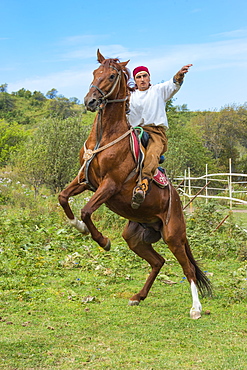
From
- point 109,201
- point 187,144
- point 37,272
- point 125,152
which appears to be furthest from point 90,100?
point 187,144

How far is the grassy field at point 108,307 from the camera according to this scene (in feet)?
15.1

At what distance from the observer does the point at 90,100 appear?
5312 millimetres

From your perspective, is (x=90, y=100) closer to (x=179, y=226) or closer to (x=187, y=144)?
(x=179, y=226)

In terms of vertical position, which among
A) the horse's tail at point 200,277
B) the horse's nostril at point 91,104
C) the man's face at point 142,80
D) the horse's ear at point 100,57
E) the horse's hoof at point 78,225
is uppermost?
the horse's ear at point 100,57

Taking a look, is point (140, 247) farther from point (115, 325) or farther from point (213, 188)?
point (213, 188)

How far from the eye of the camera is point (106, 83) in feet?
18.5

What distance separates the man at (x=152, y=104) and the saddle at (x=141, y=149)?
9 centimetres

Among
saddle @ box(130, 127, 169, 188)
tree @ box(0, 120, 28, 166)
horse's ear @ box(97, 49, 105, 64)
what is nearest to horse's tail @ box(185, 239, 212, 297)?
saddle @ box(130, 127, 169, 188)

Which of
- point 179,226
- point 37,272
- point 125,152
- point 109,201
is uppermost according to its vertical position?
point 125,152

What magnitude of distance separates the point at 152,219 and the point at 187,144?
31285mm

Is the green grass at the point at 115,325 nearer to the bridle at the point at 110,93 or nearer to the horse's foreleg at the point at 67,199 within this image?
the horse's foreleg at the point at 67,199

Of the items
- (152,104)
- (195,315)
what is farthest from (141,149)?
(195,315)

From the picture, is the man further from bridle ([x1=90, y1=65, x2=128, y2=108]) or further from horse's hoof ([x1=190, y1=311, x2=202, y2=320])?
horse's hoof ([x1=190, y1=311, x2=202, y2=320])

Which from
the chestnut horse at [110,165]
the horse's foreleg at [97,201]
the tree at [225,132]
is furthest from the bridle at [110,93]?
the tree at [225,132]
